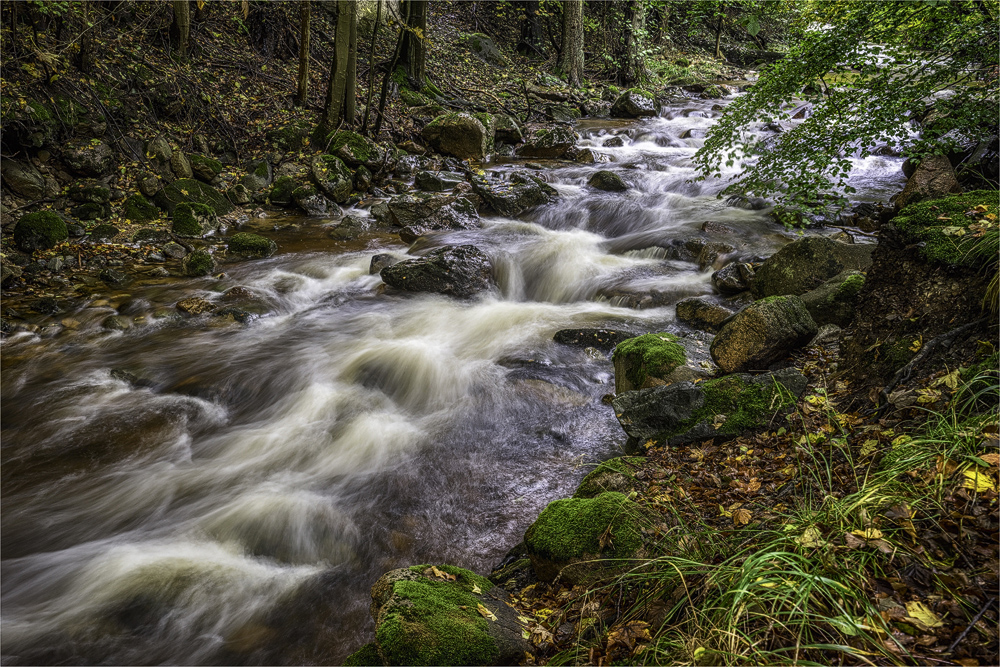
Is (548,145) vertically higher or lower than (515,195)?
higher

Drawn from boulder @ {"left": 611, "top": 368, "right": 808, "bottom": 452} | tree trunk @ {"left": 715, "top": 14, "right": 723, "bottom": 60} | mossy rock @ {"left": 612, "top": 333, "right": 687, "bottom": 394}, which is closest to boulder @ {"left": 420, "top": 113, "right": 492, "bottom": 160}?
mossy rock @ {"left": 612, "top": 333, "right": 687, "bottom": 394}

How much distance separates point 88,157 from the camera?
9.92 m

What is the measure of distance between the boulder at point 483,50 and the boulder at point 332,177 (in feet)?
41.1

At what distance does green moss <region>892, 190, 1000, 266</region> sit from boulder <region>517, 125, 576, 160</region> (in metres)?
12.3

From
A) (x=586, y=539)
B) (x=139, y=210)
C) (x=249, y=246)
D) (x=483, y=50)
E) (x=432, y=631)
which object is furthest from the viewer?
(x=483, y=50)

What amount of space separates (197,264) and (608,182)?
900 centimetres

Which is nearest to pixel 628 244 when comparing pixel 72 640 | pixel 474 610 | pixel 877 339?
pixel 877 339

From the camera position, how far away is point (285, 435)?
583cm

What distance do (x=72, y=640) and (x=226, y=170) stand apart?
1076 cm

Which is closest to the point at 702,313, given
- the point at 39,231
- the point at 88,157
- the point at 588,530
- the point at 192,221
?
the point at 588,530

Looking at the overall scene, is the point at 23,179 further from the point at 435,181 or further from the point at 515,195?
the point at 515,195

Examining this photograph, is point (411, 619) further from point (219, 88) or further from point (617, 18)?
point (617, 18)

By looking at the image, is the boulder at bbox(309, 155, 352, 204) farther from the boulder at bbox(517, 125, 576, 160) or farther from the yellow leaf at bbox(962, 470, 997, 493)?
the yellow leaf at bbox(962, 470, 997, 493)

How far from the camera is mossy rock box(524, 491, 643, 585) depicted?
2984 millimetres
